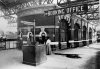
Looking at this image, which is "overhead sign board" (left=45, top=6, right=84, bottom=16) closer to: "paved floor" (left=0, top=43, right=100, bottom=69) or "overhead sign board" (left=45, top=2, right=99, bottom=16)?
"overhead sign board" (left=45, top=2, right=99, bottom=16)

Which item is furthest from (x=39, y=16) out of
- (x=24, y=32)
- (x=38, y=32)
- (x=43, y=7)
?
(x=24, y=32)

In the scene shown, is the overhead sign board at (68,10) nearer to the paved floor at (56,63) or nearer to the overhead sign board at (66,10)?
the overhead sign board at (66,10)

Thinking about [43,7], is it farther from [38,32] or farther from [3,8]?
[3,8]

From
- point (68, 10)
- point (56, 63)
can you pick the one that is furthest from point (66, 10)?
point (56, 63)

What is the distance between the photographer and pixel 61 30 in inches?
530

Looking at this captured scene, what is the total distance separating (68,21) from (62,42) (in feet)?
10.5

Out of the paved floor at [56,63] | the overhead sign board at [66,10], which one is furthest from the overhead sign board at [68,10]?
the paved floor at [56,63]

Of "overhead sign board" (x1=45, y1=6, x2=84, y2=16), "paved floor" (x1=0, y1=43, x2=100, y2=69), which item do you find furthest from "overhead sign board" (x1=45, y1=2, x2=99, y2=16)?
"paved floor" (x1=0, y1=43, x2=100, y2=69)

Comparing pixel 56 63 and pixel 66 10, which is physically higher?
pixel 66 10

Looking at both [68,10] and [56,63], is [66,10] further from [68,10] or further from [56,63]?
[56,63]

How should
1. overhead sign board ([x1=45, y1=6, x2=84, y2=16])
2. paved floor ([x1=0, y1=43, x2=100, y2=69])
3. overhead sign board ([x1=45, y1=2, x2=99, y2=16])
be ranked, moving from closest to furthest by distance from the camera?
paved floor ([x1=0, y1=43, x2=100, y2=69])
overhead sign board ([x1=45, y1=2, x2=99, y2=16])
overhead sign board ([x1=45, y1=6, x2=84, y2=16])

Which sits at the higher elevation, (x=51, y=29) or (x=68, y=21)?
(x=68, y=21)

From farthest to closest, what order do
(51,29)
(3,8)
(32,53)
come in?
(3,8)
(51,29)
(32,53)

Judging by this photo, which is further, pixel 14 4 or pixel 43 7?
pixel 14 4
